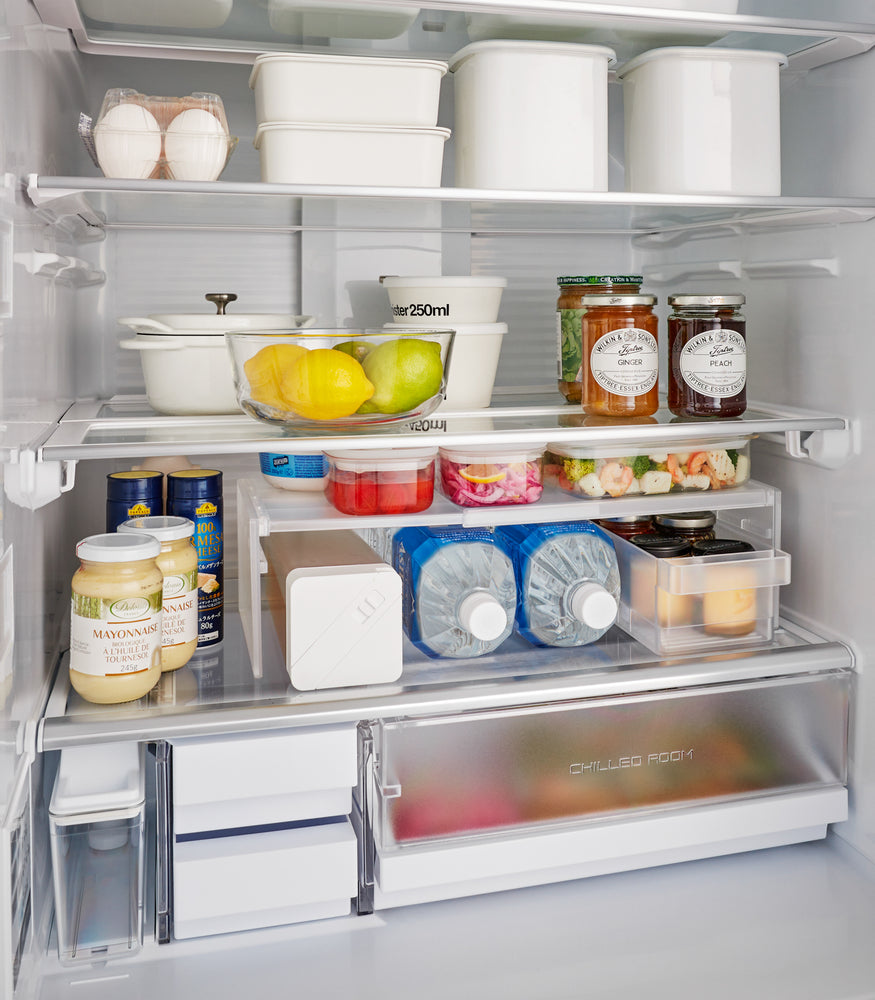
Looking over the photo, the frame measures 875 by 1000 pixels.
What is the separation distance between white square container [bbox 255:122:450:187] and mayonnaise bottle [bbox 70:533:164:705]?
47cm

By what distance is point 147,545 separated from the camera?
1125 millimetres

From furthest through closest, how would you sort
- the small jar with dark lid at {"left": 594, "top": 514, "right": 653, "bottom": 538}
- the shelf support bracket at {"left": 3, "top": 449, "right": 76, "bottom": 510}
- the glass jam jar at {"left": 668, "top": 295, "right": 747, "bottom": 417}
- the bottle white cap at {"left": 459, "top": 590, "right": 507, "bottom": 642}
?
the small jar with dark lid at {"left": 594, "top": 514, "right": 653, "bottom": 538}, the glass jam jar at {"left": 668, "top": 295, "right": 747, "bottom": 417}, the bottle white cap at {"left": 459, "top": 590, "right": 507, "bottom": 642}, the shelf support bracket at {"left": 3, "top": 449, "right": 76, "bottom": 510}

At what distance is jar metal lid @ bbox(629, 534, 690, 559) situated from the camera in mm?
1371

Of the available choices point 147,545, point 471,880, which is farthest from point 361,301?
point 471,880

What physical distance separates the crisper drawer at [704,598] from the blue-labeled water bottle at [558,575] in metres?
0.05

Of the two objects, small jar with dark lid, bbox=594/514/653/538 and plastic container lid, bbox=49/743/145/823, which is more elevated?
small jar with dark lid, bbox=594/514/653/538

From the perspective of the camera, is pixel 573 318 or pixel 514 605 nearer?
pixel 514 605

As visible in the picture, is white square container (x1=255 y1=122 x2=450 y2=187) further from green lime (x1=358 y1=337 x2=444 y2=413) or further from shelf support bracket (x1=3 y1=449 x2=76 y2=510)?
shelf support bracket (x1=3 y1=449 x2=76 y2=510)

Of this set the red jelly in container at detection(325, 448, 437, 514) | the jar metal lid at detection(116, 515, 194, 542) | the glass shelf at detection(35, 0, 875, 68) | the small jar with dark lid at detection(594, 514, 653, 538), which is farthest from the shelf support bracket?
the small jar with dark lid at detection(594, 514, 653, 538)

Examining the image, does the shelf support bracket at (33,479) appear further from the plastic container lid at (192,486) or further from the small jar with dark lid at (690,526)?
the small jar with dark lid at (690,526)

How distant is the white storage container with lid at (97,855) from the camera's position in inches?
43.0

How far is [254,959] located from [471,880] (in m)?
0.28

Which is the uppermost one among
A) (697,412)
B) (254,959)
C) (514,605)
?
(697,412)

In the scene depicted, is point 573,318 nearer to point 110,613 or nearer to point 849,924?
point 110,613
